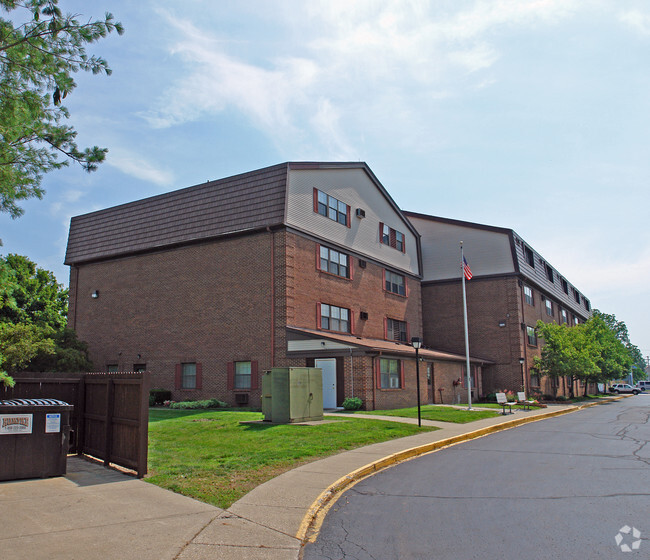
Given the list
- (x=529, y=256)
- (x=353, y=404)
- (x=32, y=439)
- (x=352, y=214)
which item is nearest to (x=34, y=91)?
(x=32, y=439)

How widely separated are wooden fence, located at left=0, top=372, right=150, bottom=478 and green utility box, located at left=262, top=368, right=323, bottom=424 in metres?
6.57

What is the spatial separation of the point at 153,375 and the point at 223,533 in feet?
76.8

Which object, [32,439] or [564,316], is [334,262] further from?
[564,316]

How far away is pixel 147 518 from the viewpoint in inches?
277

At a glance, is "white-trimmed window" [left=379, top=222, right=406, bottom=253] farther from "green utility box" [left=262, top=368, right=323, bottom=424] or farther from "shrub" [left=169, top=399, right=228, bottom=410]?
"green utility box" [left=262, top=368, right=323, bottom=424]

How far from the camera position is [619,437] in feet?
53.2

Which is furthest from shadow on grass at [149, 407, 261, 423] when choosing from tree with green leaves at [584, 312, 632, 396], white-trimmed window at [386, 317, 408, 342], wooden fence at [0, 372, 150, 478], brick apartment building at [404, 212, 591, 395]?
tree with green leaves at [584, 312, 632, 396]

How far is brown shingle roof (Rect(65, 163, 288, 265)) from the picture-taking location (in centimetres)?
2648

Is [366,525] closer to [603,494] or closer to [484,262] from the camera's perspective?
[603,494]

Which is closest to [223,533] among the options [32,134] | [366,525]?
[366,525]

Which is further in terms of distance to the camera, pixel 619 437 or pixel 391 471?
pixel 619 437

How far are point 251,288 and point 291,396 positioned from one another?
9.54 m

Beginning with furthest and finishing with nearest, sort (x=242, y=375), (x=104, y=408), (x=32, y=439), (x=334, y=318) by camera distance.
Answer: (x=334, y=318), (x=242, y=375), (x=104, y=408), (x=32, y=439)

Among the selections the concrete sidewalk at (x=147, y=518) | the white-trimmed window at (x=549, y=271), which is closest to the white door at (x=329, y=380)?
the concrete sidewalk at (x=147, y=518)
